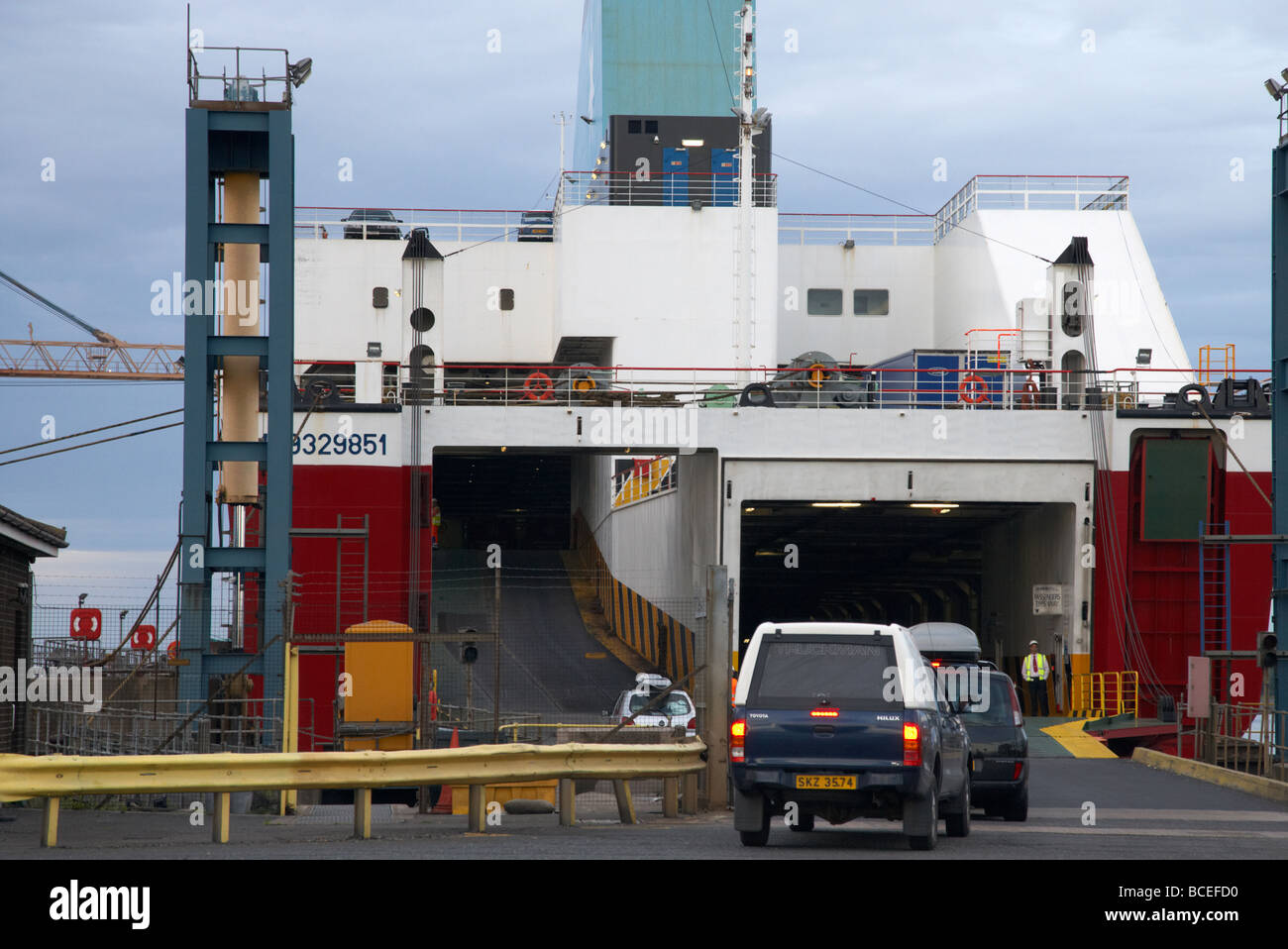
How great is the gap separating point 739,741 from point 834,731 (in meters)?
0.81

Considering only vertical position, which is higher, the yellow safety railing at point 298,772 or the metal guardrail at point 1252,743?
the yellow safety railing at point 298,772

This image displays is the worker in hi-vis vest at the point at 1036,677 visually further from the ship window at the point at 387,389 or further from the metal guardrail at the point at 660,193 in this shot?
the metal guardrail at the point at 660,193

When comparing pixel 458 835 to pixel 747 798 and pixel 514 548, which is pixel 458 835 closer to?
pixel 747 798

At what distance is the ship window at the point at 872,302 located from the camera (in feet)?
159

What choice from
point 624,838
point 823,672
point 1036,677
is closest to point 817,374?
point 1036,677

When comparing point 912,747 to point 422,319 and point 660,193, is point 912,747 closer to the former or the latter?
point 422,319

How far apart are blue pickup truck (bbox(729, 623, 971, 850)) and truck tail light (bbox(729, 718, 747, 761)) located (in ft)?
0.04

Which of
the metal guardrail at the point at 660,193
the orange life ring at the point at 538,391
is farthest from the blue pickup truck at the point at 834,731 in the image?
the metal guardrail at the point at 660,193

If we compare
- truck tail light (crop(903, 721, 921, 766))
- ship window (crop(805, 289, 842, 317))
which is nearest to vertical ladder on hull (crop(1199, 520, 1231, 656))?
ship window (crop(805, 289, 842, 317))

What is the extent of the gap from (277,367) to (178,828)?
7.51m

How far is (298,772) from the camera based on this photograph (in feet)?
42.6

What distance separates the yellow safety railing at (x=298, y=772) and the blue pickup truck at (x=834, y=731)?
1.87 metres

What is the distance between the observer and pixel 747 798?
511 inches
